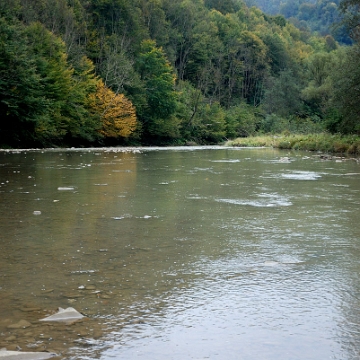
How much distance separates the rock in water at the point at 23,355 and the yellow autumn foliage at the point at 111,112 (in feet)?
161

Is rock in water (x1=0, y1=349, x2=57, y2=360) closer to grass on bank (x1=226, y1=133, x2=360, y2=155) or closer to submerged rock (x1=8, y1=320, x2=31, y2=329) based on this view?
submerged rock (x1=8, y1=320, x2=31, y2=329)

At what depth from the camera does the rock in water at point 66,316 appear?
3.45 meters

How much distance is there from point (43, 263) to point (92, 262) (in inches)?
17.3

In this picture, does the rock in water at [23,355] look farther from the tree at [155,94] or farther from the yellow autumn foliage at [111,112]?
the tree at [155,94]

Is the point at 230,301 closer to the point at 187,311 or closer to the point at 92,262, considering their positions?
the point at 187,311

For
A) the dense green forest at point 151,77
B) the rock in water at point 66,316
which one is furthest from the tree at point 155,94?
the rock in water at point 66,316

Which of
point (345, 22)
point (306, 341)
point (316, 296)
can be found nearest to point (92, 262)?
point (316, 296)

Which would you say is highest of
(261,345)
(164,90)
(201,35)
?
(201,35)

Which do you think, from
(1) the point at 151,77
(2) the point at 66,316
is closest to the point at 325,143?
(2) the point at 66,316

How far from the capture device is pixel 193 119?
237 feet

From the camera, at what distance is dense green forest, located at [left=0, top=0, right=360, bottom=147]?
34.8 m

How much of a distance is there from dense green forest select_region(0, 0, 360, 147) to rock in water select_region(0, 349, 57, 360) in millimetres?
26924

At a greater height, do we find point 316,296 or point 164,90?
point 164,90

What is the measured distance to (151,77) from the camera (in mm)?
66562
